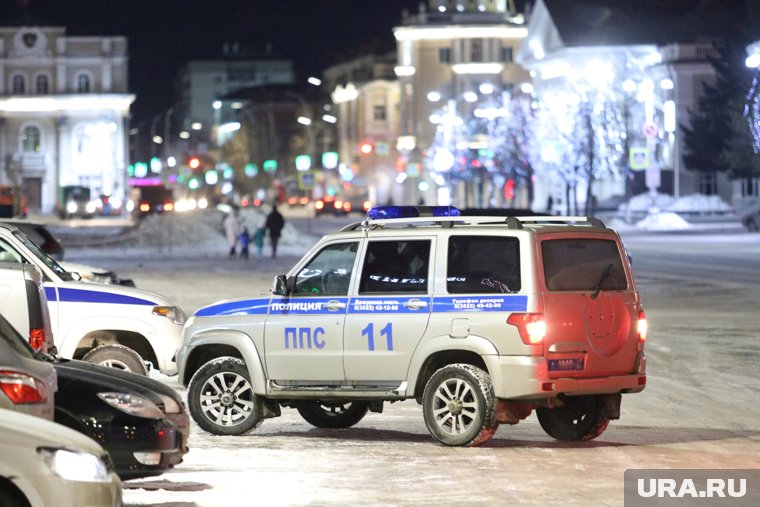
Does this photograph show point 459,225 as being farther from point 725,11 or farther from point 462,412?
point 725,11

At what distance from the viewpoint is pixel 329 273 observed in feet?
43.4

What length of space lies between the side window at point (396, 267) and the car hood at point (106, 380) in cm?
283

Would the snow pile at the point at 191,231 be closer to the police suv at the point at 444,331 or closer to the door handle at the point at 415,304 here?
the police suv at the point at 444,331

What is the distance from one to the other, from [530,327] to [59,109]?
130 meters

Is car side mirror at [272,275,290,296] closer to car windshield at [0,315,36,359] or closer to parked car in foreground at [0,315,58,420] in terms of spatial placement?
car windshield at [0,315,36,359]

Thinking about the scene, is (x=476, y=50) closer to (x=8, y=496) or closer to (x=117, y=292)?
(x=117, y=292)

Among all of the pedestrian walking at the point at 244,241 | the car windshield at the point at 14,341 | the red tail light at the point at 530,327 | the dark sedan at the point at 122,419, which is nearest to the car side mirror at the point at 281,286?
the red tail light at the point at 530,327

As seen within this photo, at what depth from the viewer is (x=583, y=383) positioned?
40.3 feet

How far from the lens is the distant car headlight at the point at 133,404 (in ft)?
32.4

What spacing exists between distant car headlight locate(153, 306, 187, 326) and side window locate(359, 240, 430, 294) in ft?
10.4

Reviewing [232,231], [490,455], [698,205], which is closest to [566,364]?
[490,455]

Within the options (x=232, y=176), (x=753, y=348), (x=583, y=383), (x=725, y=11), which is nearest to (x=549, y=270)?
(x=583, y=383)

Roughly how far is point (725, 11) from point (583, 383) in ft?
323

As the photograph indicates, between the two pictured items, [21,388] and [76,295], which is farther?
[76,295]
